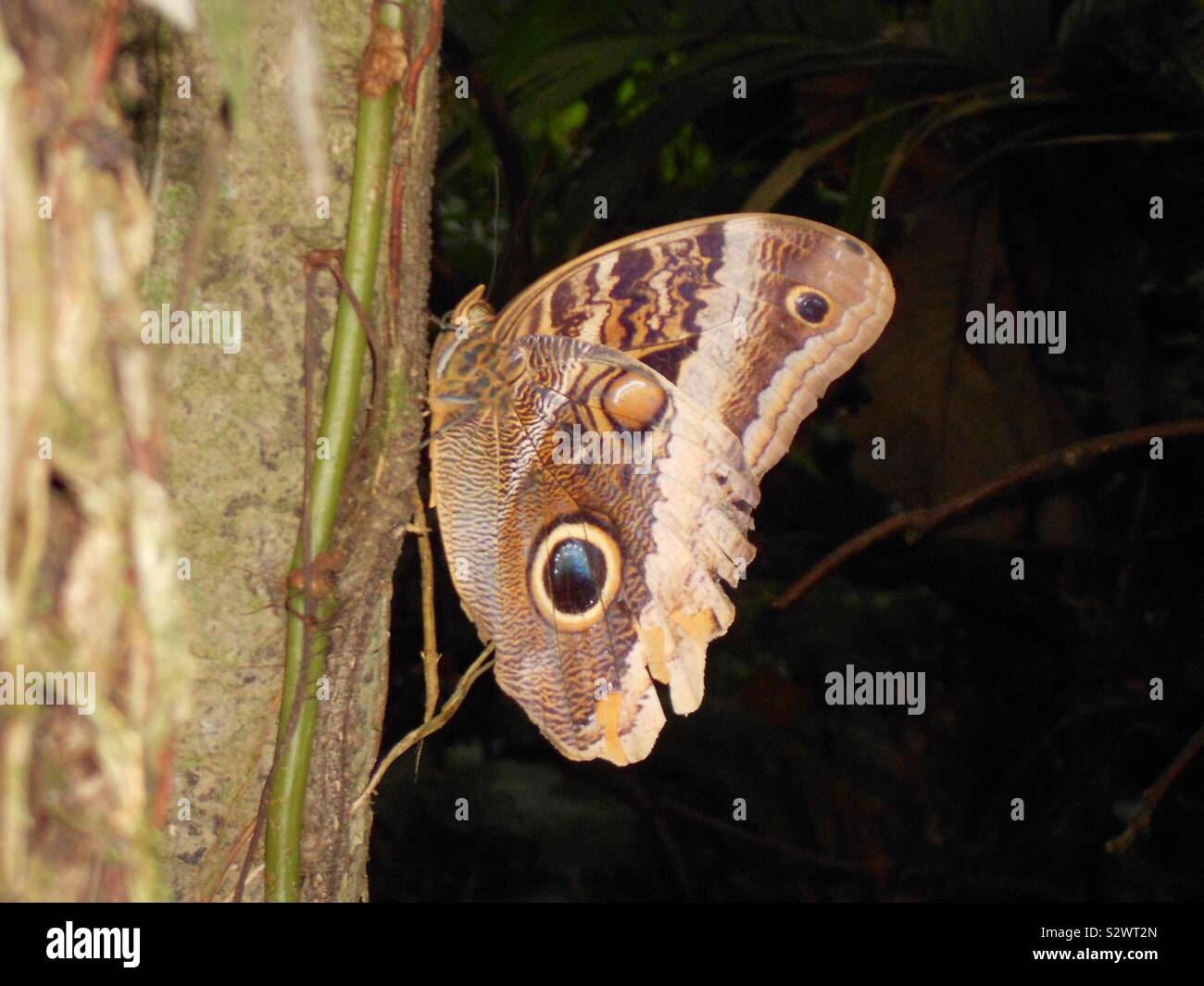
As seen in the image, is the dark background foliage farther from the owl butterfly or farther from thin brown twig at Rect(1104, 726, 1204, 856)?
thin brown twig at Rect(1104, 726, 1204, 856)

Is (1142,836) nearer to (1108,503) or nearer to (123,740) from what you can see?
(1108,503)

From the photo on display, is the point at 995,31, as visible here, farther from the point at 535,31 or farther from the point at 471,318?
the point at 471,318

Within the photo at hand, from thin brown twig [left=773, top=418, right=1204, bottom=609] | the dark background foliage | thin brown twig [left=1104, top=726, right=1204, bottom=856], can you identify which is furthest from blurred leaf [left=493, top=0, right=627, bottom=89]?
thin brown twig [left=1104, top=726, right=1204, bottom=856]

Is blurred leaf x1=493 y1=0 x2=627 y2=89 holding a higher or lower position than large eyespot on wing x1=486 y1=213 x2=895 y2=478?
higher

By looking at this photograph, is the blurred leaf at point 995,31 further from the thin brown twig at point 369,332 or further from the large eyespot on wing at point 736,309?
the thin brown twig at point 369,332

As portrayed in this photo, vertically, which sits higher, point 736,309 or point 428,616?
point 736,309

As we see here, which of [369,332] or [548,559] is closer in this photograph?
[369,332]

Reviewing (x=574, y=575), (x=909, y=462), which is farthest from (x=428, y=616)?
(x=909, y=462)
